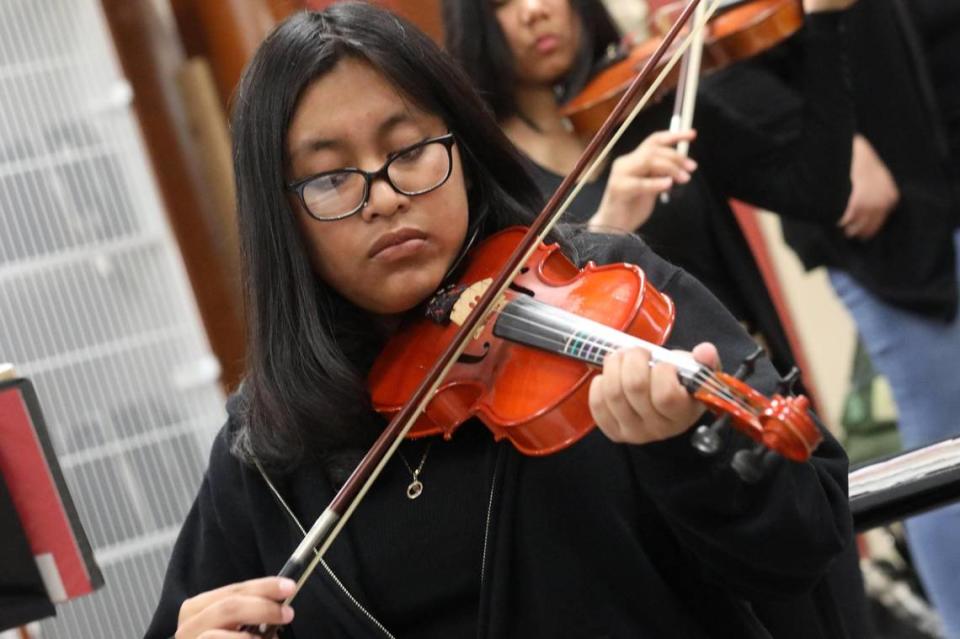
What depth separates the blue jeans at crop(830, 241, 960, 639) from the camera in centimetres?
179

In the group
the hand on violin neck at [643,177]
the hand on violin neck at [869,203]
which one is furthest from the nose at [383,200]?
the hand on violin neck at [869,203]

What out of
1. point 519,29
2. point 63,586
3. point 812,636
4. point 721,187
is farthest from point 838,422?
point 63,586

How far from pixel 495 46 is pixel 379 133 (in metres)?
0.74

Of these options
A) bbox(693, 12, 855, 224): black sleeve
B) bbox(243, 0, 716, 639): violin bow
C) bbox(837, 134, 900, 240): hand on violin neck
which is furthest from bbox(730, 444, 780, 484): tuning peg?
bbox(837, 134, 900, 240): hand on violin neck

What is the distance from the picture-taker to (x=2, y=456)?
3.53 ft

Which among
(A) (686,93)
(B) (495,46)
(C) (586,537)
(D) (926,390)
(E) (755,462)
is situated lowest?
(D) (926,390)

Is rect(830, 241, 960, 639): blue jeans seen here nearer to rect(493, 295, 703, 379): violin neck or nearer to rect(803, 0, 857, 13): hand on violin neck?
rect(803, 0, 857, 13): hand on violin neck

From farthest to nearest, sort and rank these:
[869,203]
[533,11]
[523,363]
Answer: [869,203] → [533,11] → [523,363]

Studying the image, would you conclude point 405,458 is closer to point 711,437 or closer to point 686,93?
point 711,437

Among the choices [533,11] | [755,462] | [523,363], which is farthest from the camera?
[533,11]

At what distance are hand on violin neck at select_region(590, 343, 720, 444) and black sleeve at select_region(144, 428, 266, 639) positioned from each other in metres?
0.40

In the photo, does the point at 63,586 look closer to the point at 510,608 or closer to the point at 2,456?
the point at 2,456

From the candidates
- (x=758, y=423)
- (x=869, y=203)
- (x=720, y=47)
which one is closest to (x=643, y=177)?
(x=720, y=47)

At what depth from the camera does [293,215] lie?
1.12 meters
